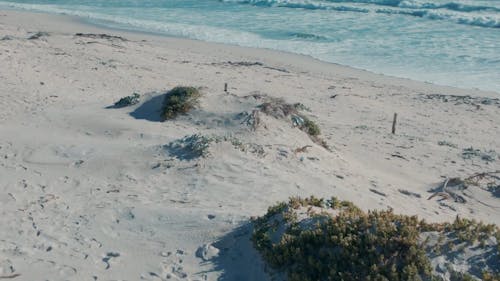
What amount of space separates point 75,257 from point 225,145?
116 inches

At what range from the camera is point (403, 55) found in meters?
21.8

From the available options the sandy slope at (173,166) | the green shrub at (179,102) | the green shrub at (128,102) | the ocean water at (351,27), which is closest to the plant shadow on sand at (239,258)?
the sandy slope at (173,166)

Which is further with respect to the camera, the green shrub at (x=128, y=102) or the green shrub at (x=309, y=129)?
the green shrub at (x=128, y=102)

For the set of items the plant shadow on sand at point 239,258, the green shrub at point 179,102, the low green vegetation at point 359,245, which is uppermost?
the low green vegetation at point 359,245

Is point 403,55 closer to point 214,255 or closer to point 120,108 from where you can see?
point 120,108

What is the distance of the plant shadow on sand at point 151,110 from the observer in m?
9.15

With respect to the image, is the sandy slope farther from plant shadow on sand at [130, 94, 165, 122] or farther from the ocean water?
the ocean water

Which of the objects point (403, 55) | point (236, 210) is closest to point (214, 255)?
point (236, 210)

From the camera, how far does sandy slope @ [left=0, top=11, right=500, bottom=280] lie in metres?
4.85

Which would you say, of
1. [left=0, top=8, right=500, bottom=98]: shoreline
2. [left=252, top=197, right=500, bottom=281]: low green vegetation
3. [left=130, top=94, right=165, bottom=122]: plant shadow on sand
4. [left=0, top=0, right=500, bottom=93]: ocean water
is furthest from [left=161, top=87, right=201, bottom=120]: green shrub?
[left=0, top=0, right=500, bottom=93]: ocean water

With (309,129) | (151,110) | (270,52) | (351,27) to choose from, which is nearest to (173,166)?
(309,129)

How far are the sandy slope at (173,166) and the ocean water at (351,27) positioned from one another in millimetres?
5121

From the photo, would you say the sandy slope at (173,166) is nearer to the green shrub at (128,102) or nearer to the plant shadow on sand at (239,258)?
the plant shadow on sand at (239,258)

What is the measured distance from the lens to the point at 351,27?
28.2 m
